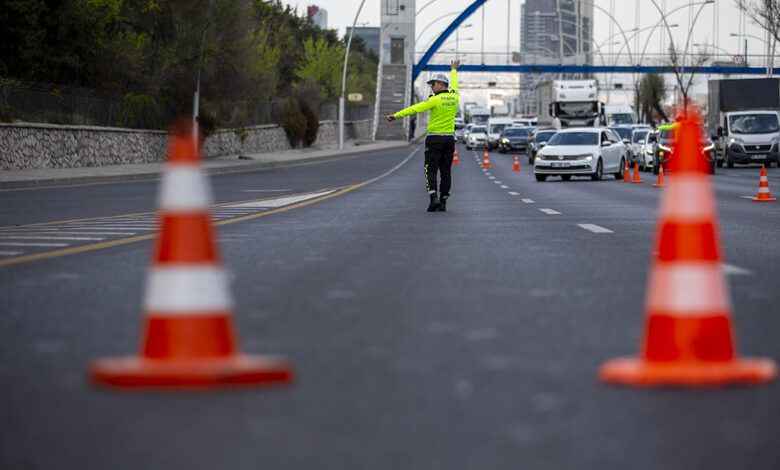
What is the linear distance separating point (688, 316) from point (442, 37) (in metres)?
130

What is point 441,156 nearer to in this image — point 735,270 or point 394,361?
point 735,270

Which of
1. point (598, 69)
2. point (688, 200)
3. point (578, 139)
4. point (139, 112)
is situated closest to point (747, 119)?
point (578, 139)

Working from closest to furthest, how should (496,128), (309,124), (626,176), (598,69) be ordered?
1. (626,176)
2. (309,124)
3. (496,128)
4. (598,69)

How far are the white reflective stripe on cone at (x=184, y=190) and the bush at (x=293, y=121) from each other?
68.6 metres

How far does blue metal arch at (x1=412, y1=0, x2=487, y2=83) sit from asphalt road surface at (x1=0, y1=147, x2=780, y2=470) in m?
109

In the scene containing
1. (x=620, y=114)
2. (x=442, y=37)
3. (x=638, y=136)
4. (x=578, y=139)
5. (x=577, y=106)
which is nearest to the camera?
(x=578, y=139)

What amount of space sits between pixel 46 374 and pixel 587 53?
12507 centimetres

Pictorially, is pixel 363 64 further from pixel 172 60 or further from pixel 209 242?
pixel 209 242

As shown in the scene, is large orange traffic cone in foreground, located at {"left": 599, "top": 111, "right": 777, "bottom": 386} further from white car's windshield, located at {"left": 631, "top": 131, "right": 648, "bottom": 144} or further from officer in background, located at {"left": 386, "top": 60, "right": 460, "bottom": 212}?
white car's windshield, located at {"left": 631, "top": 131, "right": 648, "bottom": 144}

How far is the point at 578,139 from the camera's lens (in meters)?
39.1

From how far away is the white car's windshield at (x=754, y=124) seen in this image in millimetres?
49938

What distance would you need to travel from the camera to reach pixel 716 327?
5.38 m

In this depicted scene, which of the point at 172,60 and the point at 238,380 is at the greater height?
the point at 172,60

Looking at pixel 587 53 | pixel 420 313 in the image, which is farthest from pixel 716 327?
pixel 587 53
